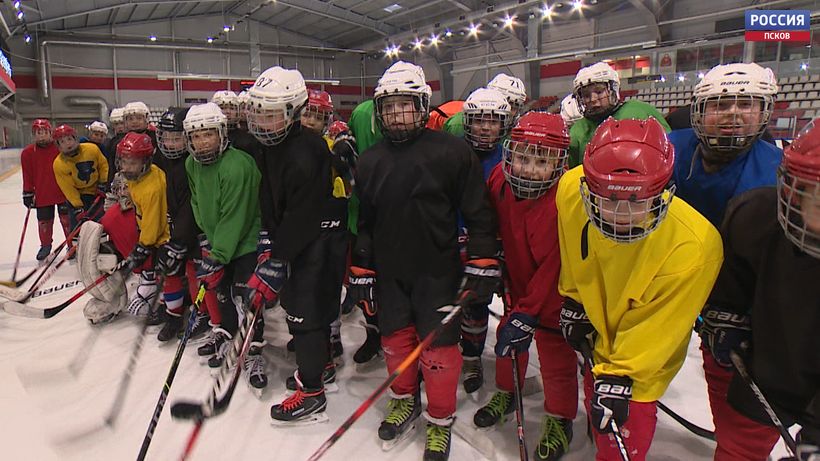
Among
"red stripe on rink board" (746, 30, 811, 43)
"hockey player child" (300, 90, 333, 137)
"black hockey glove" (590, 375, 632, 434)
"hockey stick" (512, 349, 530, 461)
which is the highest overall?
"red stripe on rink board" (746, 30, 811, 43)

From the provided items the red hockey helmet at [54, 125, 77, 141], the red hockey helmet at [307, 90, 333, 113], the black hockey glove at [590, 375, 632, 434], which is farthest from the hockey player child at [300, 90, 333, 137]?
the red hockey helmet at [54, 125, 77, 141]

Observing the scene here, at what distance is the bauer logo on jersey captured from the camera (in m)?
7.90

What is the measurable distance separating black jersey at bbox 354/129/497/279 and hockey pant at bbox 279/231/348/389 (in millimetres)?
343

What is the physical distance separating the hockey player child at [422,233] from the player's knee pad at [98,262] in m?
1.99

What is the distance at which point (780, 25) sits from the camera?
8242mm

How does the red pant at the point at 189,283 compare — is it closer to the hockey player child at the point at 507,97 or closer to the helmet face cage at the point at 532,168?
the hockey player child at the point at 507,97

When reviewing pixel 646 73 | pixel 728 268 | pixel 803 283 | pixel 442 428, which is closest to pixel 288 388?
pixel 442 428

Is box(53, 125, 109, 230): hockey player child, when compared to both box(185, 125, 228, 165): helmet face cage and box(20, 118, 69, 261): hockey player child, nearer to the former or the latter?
box(20, 118, 69, 261): hockey player child

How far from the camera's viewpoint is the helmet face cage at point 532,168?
169 cm

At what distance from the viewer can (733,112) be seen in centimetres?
153

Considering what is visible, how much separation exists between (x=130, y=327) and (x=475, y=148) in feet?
7.91

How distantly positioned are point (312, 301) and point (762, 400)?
1.56m

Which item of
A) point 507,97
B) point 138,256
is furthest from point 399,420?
point 138,256

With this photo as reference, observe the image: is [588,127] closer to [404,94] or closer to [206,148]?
[404,94]
